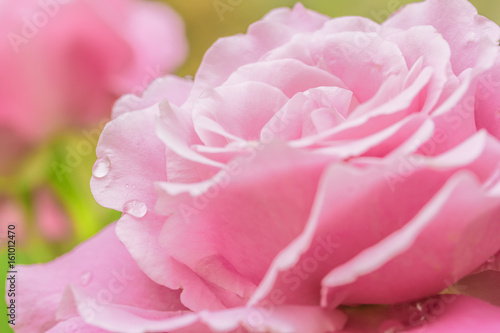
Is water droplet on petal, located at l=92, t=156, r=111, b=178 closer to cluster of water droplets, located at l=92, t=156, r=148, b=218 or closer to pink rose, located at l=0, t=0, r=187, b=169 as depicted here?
cluster of water droplets, located at l=92, t=156, r=148, b=218

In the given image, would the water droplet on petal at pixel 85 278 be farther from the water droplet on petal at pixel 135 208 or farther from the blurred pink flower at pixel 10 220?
the blurred pink flower at pixel 10 220

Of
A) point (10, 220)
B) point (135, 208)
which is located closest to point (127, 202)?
point (135, 208)

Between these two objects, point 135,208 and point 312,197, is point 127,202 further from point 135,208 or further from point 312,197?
point 312,197

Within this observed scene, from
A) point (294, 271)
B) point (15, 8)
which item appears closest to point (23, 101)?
point (15, 8)

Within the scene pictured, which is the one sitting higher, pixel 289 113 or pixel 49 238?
pixel 289 113

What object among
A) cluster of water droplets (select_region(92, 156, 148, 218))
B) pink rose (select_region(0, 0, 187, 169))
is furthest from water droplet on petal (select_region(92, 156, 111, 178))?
pink rose (select_region(0, 0, 187, 169))

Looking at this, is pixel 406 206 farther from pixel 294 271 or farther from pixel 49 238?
pixel 49 238

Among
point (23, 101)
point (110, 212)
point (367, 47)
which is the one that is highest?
point (367, 47)
